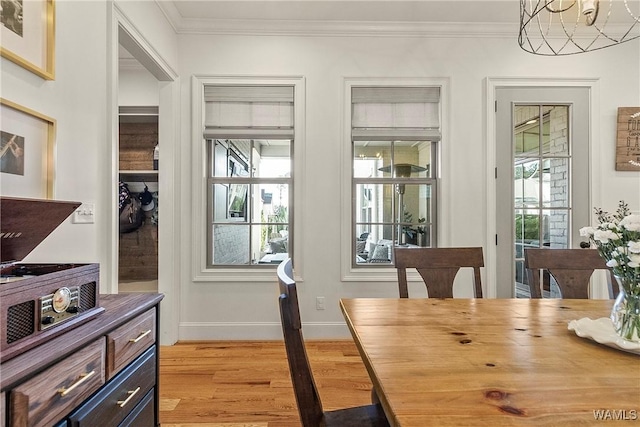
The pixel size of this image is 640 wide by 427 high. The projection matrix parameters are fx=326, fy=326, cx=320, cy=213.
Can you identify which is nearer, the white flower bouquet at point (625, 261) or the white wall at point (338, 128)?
the white flower bouquet at point (625, 261)

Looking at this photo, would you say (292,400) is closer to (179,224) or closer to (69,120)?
(179,224)

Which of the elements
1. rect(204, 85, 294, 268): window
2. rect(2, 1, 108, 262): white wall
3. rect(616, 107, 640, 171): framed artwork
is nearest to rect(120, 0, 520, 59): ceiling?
rect(204, 85, 294, 268): window

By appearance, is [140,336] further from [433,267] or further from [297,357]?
[433,267]

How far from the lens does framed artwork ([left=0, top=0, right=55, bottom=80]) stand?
48.8 inches

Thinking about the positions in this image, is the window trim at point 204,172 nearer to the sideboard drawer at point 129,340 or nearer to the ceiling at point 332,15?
the ceiling at point 332,15

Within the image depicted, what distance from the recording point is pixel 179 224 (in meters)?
2.93

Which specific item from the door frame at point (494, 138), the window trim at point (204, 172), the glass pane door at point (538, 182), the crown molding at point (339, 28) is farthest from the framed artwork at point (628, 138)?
the window trim at point (204, 172)

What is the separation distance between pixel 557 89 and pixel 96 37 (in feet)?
12.0

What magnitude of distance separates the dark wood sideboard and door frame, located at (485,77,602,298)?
9.10ft

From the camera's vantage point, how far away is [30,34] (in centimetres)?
135

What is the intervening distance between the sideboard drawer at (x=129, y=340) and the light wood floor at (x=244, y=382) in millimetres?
805

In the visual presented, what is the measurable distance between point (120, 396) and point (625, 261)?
1.73m

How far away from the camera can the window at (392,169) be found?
120 inches

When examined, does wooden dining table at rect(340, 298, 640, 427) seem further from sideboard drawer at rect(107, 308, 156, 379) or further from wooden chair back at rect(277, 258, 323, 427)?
sideboard drawer at rect(107, 308, 156, 379)
